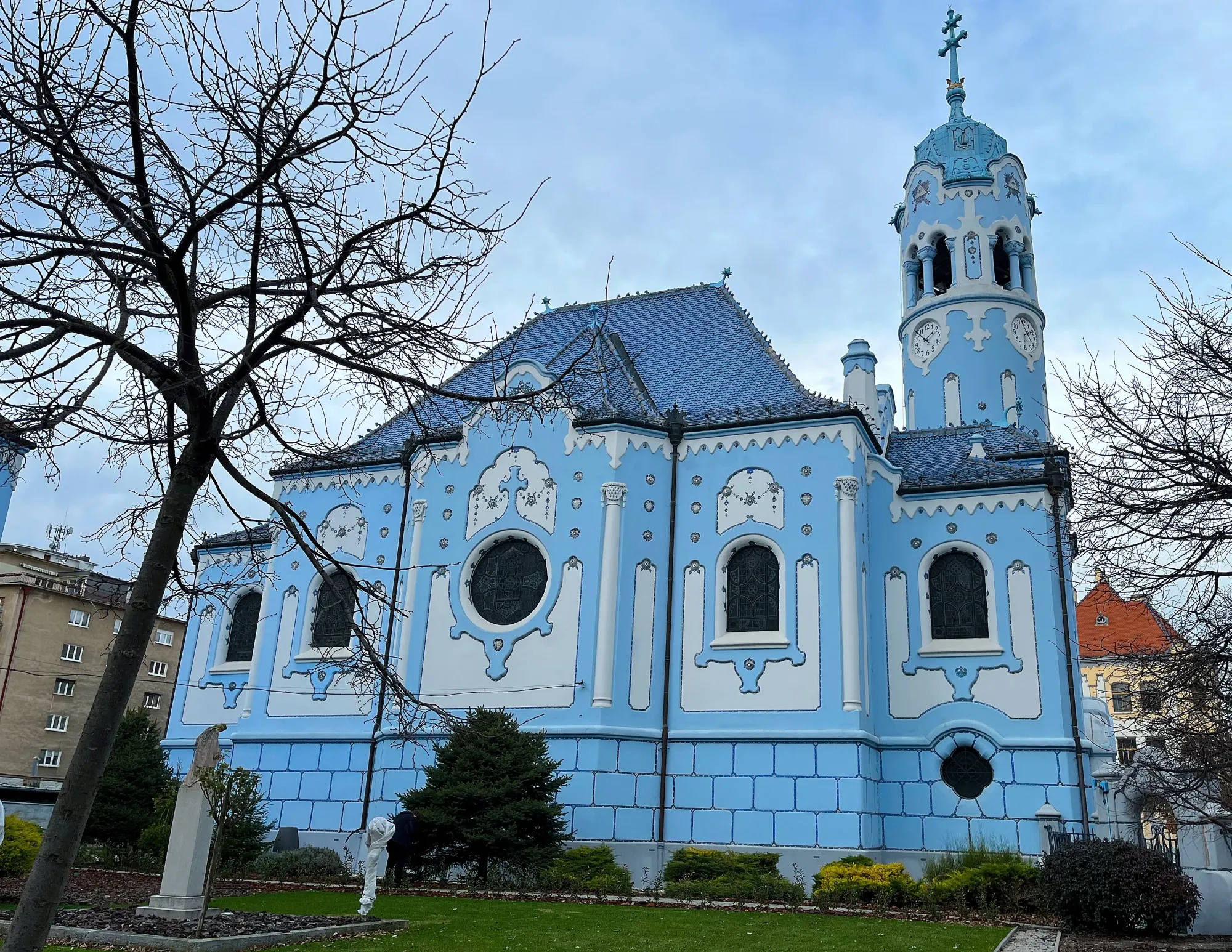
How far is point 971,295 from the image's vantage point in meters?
29.7

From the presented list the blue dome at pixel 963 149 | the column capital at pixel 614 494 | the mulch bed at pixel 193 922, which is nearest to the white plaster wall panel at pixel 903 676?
the column capital at pixel 614 494

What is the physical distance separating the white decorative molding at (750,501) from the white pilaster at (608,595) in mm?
2126

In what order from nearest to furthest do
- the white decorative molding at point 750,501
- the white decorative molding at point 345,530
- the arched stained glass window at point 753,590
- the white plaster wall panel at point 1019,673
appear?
the white plaster wall panel at point 1019,673 < the arched stained glass window at point 753,590 < the white decorative molding at point 750,501 < the white decorative molding at point 345,530

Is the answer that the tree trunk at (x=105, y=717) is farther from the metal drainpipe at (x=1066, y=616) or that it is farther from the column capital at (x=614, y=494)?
the metal drainpipe at (x=1066, y=616)

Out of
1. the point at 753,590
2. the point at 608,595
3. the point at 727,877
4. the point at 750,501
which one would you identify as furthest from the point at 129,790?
the point at 750,501

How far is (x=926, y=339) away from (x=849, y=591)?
12.7 m

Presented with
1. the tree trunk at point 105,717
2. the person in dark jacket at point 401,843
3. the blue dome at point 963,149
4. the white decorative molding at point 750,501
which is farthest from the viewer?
the blue dome at point 963,149

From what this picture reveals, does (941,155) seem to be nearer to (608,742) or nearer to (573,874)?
(608,742)

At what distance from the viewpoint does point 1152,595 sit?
417 inches

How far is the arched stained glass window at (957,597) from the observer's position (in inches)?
837

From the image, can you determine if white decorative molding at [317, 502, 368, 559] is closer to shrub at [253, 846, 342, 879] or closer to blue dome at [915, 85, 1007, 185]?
shrub at [253, 846, 342, 879]

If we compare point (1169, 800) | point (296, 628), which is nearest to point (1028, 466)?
point (1169, 800)

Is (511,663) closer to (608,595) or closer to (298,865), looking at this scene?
(608,595)

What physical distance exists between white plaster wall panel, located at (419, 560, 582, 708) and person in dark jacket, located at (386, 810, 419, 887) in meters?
3.99
